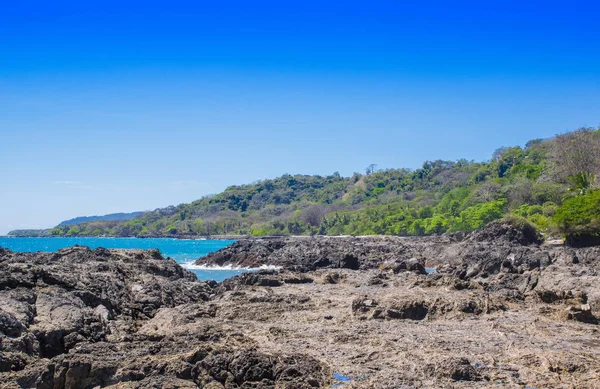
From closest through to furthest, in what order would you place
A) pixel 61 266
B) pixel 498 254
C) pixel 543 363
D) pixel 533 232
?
pixel 543 363
pixel 61 266
pixel 498 254
pixel 533 232

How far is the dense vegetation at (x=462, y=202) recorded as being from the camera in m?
57.7

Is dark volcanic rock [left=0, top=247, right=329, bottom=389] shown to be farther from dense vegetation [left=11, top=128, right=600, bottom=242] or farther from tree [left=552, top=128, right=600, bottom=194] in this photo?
tree [left=552, top=128, right=600, bottom=194]

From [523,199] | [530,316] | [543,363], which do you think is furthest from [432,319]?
[523,199]

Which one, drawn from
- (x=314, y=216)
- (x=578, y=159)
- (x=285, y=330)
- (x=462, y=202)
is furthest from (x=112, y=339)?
(x=314, y=216)

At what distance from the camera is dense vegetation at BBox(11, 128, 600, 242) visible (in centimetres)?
5766

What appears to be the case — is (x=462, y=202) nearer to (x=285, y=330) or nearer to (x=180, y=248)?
(x=180, y=248)

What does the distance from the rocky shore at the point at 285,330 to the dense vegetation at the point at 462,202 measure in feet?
84.6

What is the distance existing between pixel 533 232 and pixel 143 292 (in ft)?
134

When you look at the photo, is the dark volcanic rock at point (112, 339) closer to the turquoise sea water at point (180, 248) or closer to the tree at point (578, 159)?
the turquoise sea water at point (180, 248)

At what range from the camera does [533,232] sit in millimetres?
53219

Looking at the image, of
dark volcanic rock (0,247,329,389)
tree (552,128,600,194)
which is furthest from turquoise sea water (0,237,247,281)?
tree (552,128,600,194)

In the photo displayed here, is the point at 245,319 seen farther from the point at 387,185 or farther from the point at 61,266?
the point at 387,185

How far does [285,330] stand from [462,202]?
88.4 metres

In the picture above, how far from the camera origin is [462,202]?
101 m
